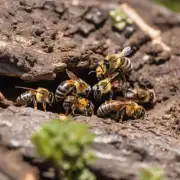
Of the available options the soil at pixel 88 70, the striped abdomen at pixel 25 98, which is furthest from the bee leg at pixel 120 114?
the striped abdomen at pixel 25 98

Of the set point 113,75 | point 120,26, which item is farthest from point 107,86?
point 120,26

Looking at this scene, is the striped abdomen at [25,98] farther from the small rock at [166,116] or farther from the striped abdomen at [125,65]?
the small rock at [166,116]

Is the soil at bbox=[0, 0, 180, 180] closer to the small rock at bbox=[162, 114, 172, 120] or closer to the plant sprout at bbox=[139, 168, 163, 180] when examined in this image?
the small rock at bbox=[162, 114, 172, 120]

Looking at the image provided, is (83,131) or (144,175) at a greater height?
(83,131)

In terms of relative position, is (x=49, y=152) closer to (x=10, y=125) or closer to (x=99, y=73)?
(x=10, y=125)

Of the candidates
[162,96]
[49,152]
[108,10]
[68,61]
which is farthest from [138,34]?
[49,152]

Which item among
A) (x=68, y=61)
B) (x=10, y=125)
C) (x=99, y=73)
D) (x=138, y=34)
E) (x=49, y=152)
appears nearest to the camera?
(x=49, y=152)
